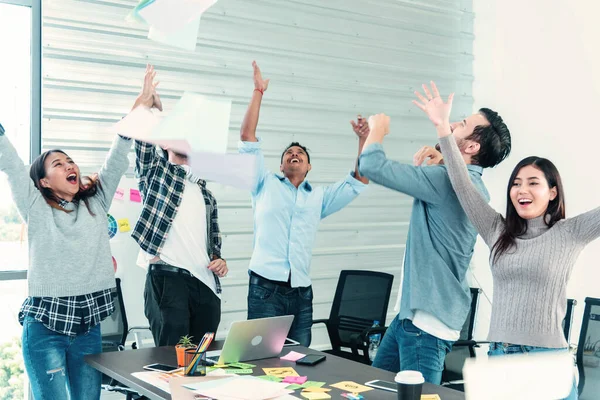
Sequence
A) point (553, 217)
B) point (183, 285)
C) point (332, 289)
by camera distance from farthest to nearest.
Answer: point (332, 289) < point (183, 285) < point (553, 217)

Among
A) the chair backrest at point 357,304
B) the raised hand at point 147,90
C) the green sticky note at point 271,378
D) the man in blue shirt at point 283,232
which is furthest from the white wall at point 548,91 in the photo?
the raised hand at point 147,90

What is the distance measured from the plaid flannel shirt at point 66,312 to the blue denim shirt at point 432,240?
1.38 m

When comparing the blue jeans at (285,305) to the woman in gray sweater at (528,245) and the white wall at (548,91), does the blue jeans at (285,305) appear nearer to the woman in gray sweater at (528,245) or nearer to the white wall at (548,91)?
the woman in gray sweater at (528,245)

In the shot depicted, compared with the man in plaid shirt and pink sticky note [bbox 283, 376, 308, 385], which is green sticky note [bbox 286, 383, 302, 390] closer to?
pink sticky note [bbox 283, 376, 308, 385]

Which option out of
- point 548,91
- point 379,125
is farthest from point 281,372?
point 548,91

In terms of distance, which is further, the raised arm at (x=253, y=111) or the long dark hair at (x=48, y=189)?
the raised arm at (x=253, y=111)

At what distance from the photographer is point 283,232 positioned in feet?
11.6

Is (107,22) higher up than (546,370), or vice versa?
(107,22)

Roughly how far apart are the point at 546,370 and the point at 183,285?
1.82m

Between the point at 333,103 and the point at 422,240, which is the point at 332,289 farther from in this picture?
the point at 422,240

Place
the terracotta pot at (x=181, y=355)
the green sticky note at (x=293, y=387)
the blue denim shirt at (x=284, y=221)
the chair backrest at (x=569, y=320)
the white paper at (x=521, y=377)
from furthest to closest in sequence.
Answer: the chair backrest at (x=569, y=320), the blue denim shirt at (x=284, y=221), the terracotta pot at (x=181, y=355), the green sticky note at (x=293, y=387), the white paper at (x=521, y=377)

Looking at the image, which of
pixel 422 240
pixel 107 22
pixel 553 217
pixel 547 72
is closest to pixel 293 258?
pixel 422 240

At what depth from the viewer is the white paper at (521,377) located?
5.63 ft

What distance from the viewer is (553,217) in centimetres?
222
